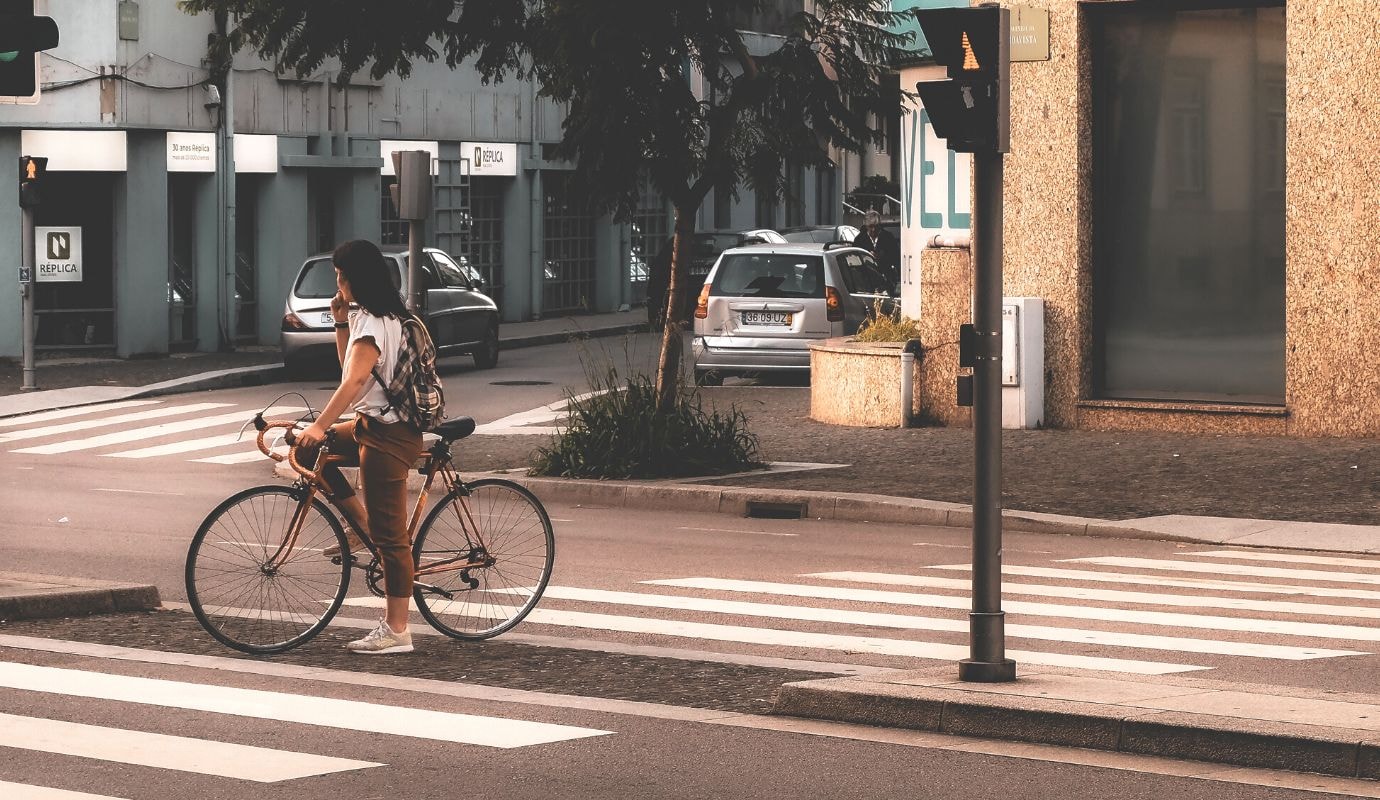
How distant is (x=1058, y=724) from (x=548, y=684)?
224 cm

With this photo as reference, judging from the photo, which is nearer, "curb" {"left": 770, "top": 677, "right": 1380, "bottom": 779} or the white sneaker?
"curb" {"left": 770, "top": 677, "right": 1380, "bottom": 779}

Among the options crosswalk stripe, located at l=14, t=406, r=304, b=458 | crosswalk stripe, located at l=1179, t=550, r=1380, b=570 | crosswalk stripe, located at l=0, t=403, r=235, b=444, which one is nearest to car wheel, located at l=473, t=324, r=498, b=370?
crosswalk stripe, located at l=0, t=403, r=235, b=444

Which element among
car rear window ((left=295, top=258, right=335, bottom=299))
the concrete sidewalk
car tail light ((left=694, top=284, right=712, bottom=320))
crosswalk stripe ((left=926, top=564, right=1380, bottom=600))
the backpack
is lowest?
crosswalk stripe ((left=926, top=564, right=1380, bottom=600))

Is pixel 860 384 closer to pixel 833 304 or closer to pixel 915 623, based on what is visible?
pixel 833 304

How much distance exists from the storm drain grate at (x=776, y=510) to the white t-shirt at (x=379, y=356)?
7.07 m

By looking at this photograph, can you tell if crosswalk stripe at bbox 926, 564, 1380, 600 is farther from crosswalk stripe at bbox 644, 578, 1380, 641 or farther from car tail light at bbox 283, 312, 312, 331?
car tail light at bbox 283, 312, 312, 331

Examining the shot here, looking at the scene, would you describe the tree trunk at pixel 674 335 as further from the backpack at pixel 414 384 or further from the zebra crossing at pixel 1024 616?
the backpack at pixel 414 384

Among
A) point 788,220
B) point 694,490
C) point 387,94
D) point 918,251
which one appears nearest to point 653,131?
point 694,490

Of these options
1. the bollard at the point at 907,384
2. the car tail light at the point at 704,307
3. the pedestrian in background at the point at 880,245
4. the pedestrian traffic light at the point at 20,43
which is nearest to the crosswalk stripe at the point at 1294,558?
the bollard at the point at 907,384

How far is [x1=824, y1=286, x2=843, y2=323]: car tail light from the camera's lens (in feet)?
85.6

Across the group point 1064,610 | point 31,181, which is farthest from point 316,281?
point 1064,610

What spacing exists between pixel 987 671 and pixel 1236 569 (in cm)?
544

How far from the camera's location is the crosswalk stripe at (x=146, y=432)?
22062 millimetres

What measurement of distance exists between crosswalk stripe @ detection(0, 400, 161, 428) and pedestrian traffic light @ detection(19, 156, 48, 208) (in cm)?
260
